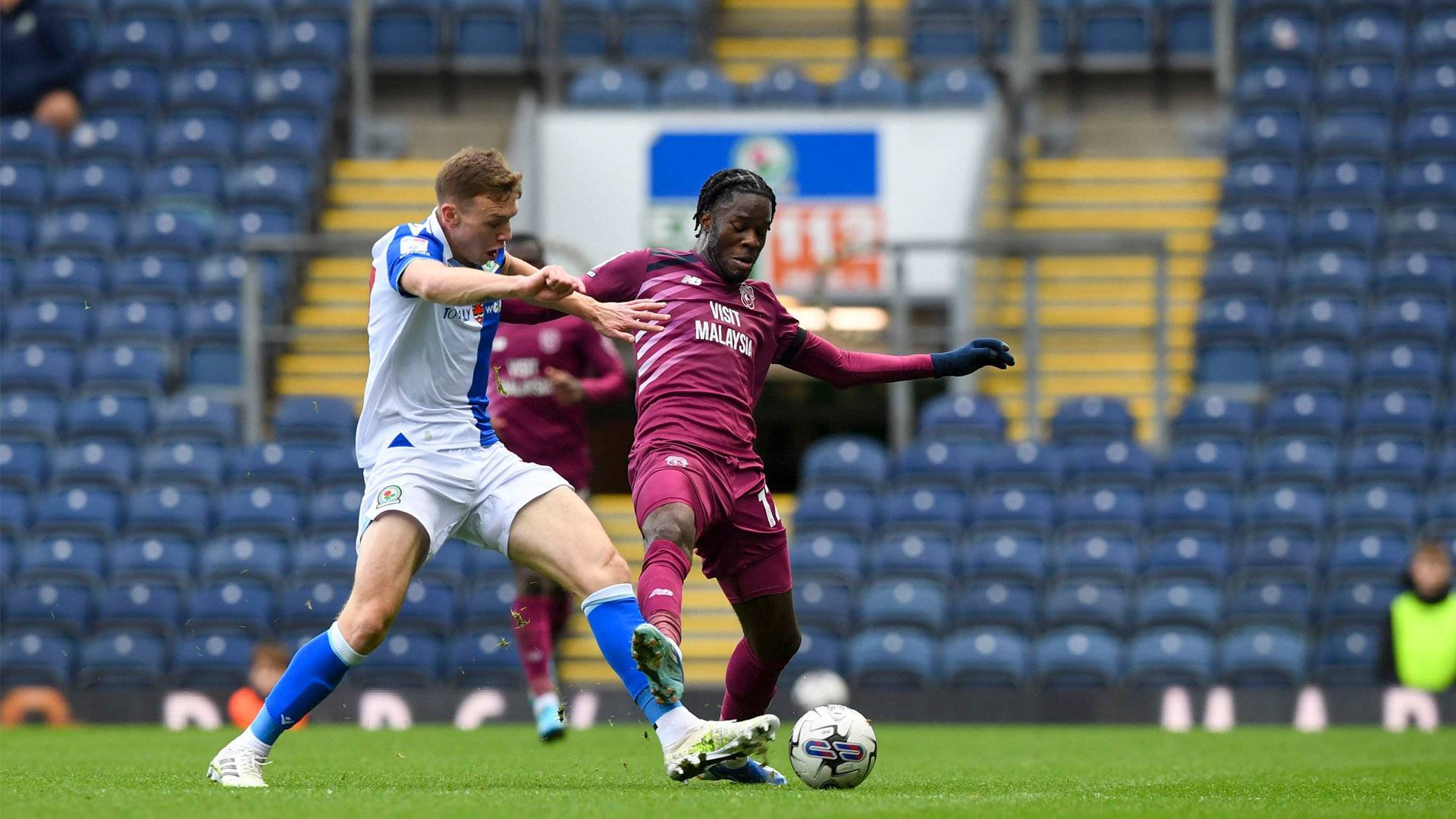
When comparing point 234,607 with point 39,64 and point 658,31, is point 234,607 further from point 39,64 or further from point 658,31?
point 658,31

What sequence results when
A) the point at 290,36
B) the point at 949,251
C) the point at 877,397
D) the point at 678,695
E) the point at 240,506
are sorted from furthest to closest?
the point at 290,36 → the point at 877,397 → the point at 949,251 → the point at 240,506 → the point at 678,695

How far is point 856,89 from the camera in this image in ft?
56.6

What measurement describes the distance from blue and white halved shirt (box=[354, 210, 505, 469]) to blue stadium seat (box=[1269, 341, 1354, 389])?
997 centimetres

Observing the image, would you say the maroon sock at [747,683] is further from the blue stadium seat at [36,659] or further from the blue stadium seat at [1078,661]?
the blue stadium seat at [36,659]

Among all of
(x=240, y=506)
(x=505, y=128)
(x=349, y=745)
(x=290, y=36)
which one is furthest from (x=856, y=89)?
(x=349, y=745)

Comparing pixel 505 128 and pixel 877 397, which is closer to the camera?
pixel 877 397

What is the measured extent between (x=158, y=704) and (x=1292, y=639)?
7.48 meters

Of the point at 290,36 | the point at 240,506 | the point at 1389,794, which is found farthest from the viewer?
the point at 290,36

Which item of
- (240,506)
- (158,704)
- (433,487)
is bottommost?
(158,704)

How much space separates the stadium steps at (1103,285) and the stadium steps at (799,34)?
240cm

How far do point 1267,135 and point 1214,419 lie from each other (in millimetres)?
3907

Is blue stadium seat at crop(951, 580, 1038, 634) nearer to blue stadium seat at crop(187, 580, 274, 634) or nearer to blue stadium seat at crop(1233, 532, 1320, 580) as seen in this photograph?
blue stadium seat at crop(1233, 532, 1320, 580)

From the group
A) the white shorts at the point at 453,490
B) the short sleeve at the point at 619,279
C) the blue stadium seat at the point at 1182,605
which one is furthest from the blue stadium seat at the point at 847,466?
the white shorts at the point at 453,490

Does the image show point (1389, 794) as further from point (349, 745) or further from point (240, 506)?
point (240, 506)
